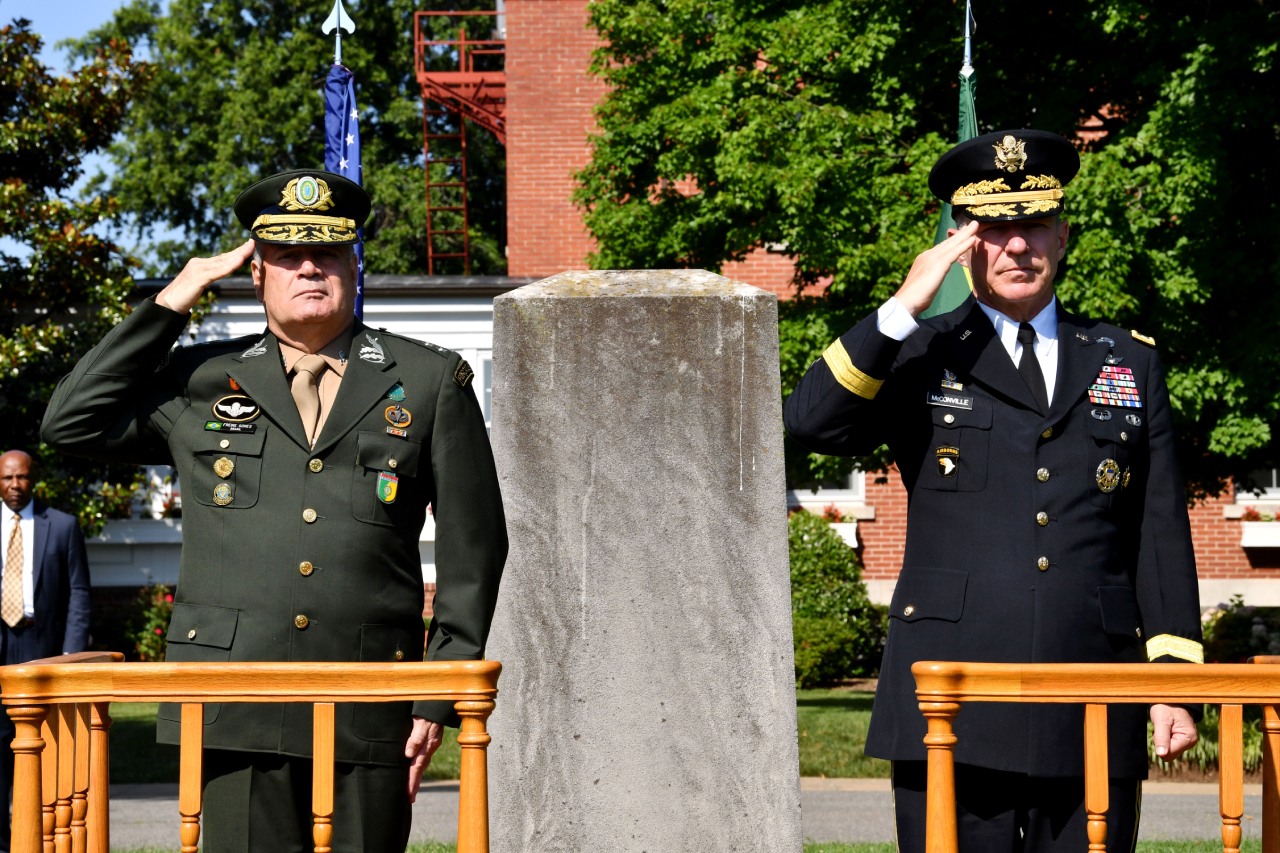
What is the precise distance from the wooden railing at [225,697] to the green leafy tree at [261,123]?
3015 cm

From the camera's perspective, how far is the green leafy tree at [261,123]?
34344 millimetres

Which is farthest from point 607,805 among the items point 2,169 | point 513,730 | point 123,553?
point 123,553

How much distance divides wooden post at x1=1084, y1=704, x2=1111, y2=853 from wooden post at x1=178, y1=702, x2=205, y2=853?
196 cm

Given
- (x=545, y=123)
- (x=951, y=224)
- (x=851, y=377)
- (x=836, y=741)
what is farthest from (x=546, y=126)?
(x=851, y=377)

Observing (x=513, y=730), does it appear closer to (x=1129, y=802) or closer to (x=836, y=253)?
(x=1129, y=802)

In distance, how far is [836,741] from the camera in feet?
40.4

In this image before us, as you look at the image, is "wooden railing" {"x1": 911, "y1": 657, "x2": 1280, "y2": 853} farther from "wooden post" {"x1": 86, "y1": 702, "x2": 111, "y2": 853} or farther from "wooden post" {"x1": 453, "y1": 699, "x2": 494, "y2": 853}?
"wooden post" {"x1": 86, "y1": 702, "x2": 111, "y2": 853}

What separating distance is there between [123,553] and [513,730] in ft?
56.0

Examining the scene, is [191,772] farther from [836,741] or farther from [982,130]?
[982,130]

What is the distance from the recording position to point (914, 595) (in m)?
3.94

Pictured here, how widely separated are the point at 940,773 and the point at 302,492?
1.64m

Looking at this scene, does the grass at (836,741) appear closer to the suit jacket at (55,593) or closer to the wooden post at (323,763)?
the suit jacket at (55,593)

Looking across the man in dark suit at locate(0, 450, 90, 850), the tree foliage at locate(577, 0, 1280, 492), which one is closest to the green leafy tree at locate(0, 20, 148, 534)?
the tree foliage at locate(577, 0, 1280, 492)

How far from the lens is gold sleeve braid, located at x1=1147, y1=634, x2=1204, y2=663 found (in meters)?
3.81
